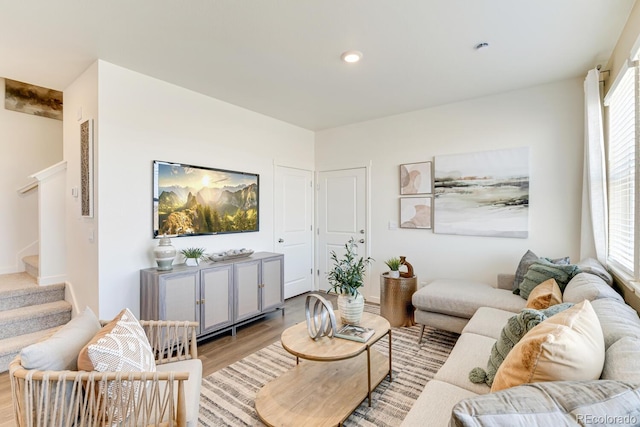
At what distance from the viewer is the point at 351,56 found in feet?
8.34

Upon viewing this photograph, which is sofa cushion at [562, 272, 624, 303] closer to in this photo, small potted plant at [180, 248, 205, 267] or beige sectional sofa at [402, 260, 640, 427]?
beige sectional sofa at [402, 260, 640, 427]

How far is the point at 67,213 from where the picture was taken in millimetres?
3213

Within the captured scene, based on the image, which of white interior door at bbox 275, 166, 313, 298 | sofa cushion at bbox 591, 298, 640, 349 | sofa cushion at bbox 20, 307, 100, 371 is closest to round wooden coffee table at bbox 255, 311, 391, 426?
sofa cushion at bbox 20, 307, 100, 371

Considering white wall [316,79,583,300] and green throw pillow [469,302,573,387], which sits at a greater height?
white wall [316,79,583,300]

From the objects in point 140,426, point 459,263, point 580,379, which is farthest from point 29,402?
point 459,263

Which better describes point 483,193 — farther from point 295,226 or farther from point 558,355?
point 558,355

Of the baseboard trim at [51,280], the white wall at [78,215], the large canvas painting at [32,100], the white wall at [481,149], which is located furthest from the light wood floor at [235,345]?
the large canvas painting at [32,100]

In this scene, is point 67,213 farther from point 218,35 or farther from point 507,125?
point 507,125

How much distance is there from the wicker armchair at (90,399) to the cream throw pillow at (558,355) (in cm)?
130

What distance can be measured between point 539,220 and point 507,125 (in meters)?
1.10

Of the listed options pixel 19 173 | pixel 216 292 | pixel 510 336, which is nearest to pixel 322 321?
pixel 510 336

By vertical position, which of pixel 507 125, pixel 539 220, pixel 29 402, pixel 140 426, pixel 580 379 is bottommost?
pixel 140 426

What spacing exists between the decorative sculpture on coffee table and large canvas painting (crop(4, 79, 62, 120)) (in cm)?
442

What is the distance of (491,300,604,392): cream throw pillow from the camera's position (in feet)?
3.30
